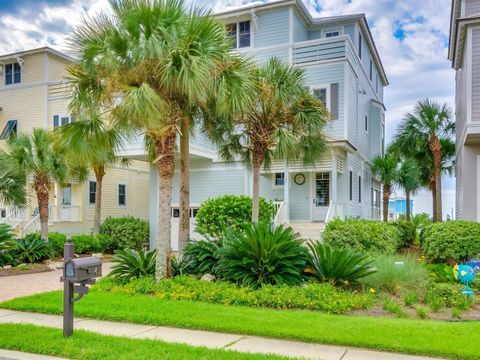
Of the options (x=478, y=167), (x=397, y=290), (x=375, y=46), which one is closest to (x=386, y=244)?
(x=478, y=167)

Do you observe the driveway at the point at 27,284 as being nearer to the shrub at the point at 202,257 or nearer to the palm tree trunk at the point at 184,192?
the palm tree trunk at the point at 184,192

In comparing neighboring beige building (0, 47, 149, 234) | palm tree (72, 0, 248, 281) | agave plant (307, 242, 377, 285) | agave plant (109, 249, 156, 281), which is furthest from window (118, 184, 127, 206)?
agave plant (307, 242, 377, 285)

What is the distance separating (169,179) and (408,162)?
53.5ft

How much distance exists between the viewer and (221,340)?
5926 millimetres

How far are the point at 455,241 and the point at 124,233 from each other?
Result: 1361cm

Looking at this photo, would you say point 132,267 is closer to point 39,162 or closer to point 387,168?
point 39,162

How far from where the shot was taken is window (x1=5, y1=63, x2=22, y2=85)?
1000 inches

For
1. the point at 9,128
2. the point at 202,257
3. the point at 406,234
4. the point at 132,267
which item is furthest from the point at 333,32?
the point at 9,128

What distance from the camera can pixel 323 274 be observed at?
901cm

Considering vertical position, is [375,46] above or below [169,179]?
above

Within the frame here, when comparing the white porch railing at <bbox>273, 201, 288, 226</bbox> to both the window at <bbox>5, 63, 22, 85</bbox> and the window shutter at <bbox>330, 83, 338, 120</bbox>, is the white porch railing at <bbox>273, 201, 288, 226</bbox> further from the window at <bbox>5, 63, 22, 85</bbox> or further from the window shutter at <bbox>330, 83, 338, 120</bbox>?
the window at <bbox>5, 63, 22, 85</bbox>

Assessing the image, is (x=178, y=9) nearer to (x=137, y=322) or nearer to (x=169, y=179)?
(x=169, y=179)

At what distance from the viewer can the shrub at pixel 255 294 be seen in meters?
7.69

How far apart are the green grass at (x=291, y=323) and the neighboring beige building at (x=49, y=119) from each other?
15666mm
